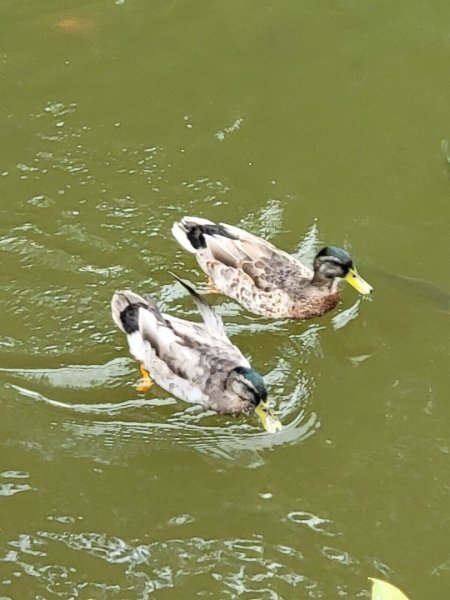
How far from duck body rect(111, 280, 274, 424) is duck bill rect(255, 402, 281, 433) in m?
0.03

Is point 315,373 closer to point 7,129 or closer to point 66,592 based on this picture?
point 66,592

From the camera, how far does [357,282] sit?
5910 millimetres

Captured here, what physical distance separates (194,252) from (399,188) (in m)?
1.75

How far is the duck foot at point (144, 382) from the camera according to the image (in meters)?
5.52

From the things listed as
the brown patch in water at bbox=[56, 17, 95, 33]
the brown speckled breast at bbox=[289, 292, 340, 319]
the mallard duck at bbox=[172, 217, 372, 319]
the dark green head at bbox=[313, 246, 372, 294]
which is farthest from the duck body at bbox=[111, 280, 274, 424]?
the brown patch in water at bbox=[56, 17, 95, 33]

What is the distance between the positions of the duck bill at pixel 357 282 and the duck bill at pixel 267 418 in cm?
116

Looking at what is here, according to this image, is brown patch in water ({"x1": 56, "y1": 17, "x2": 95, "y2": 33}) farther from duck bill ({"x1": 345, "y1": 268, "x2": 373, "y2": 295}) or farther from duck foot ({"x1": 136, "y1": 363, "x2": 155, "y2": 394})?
duck foot ({"x1": 136, "y1": 363, "x2": 155, "y2": 394})

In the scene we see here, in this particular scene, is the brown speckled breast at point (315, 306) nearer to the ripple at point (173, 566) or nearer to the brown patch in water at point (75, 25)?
the ripple at point (173, 566)

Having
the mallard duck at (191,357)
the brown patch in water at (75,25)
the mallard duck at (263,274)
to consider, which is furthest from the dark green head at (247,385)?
the brown patch in water at (75,25)

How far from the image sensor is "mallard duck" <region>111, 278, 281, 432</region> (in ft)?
17.2

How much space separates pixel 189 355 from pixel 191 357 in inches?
0.6

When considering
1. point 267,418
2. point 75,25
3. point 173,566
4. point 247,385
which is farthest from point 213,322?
point 75,25

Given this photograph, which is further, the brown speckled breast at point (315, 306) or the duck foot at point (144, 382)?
the brown speckled breast at point (315, 306)

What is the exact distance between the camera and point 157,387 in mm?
5555
